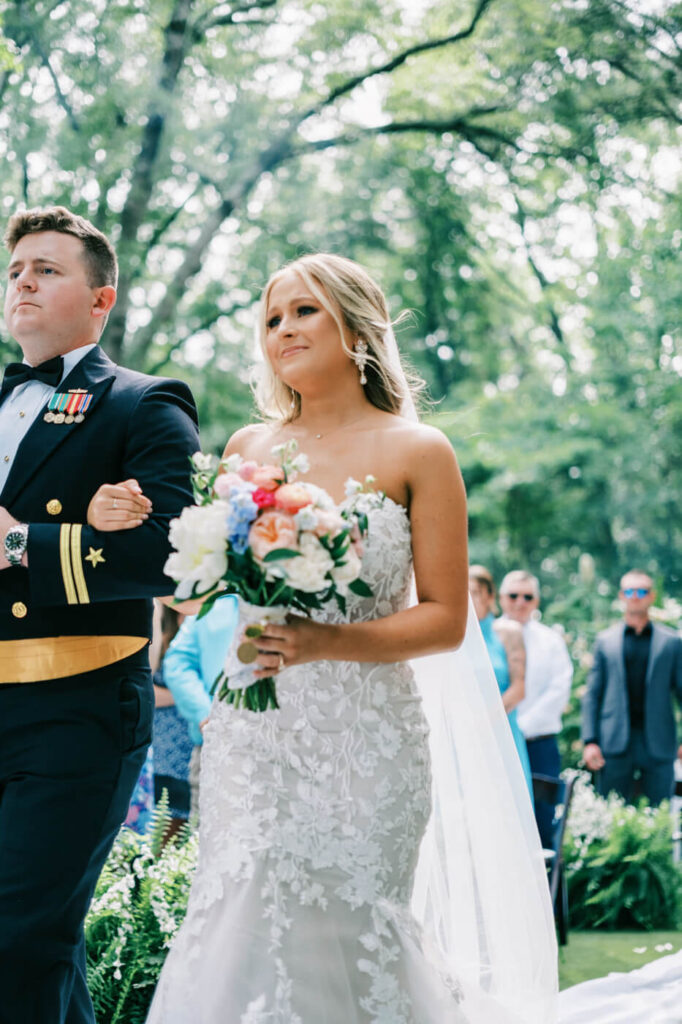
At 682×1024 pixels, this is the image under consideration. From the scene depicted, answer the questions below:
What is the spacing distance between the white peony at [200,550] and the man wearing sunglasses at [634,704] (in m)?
7.15

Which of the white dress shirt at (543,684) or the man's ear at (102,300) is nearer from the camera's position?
the man's ear at (102,300)

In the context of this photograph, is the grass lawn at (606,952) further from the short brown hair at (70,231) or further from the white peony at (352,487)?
the short brown hair at (70,231)

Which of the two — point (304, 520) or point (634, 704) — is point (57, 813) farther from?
point (634, 704)

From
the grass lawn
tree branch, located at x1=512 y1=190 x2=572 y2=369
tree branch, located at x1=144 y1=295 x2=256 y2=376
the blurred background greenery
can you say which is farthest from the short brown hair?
tree branch, located at x1=512 y1=190 x2=572 y2=369

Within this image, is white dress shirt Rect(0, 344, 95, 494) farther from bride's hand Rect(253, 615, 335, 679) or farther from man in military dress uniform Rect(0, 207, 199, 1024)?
bride's hand Rect(253, 615, 335, 679)

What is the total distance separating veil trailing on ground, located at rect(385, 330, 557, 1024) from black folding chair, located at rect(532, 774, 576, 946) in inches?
115

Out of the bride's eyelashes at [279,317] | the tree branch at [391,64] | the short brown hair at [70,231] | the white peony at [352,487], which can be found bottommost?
the white peony at [352,487]

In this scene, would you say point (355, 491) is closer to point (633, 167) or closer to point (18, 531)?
point (18, 531)

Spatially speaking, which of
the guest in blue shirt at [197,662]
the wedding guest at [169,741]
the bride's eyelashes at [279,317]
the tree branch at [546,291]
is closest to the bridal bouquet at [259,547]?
the bride's eyelashes at [279,317]

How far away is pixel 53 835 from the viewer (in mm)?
2713

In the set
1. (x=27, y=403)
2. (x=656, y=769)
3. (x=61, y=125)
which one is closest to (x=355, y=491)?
(x=27, y=403)

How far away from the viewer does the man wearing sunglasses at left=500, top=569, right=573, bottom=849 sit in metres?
8.23

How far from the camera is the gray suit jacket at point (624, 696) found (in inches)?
352

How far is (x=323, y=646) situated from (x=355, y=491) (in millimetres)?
415
